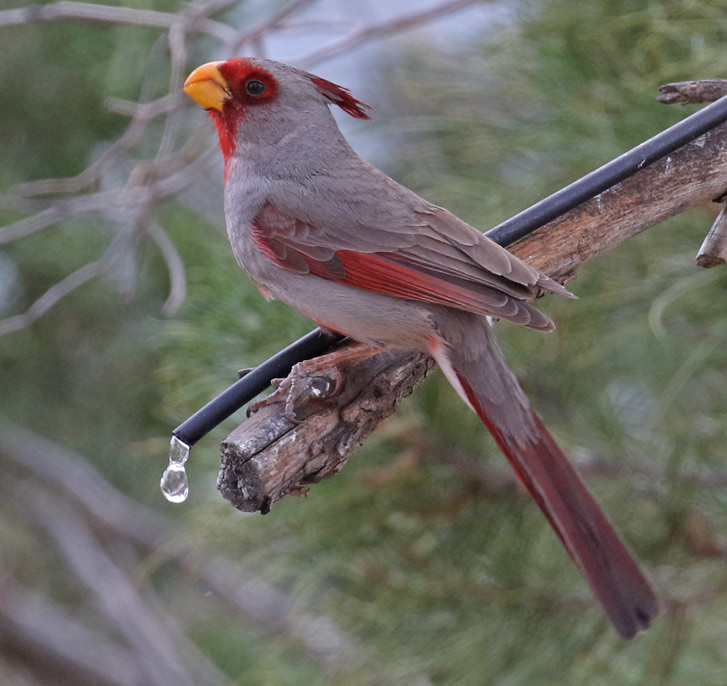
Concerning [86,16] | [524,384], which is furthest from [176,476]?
[86,16]

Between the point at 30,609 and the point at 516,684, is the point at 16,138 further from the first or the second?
the point at 516,684

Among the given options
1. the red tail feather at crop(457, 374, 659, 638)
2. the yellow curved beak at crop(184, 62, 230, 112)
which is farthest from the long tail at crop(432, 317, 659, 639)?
the yellow curved beak at crop(184, 62, 230, 112)

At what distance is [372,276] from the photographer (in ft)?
8.41

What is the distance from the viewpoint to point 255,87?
2963 mm

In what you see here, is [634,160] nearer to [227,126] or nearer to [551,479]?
[551,479]

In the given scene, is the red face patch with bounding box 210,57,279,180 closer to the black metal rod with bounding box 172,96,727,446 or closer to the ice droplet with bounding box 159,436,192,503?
the black metal rod with bounding box 172,96,727,446

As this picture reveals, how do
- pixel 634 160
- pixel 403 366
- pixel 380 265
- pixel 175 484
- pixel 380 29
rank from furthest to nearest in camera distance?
pixel 380 29
pixel 380 265
pixel 403 366
pixel 634 160
pixel 175 484

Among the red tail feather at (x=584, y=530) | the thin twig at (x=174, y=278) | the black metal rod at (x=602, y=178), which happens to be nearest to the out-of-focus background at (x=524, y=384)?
the thin twig at (x=174, y=278)

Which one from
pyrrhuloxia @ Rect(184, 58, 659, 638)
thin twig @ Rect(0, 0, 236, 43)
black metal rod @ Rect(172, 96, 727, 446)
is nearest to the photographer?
pyrrhuloxia @ Rect(184, 58, 659, 638)

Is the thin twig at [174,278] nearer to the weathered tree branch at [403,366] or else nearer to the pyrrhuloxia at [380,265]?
the pyrrhuloxia at [380,265]

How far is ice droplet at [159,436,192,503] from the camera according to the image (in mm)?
2012

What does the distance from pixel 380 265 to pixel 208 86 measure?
755 millimetres

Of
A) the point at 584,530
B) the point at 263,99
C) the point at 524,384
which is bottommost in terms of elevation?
the point at 524,384

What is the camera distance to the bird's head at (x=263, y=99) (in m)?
2.93
